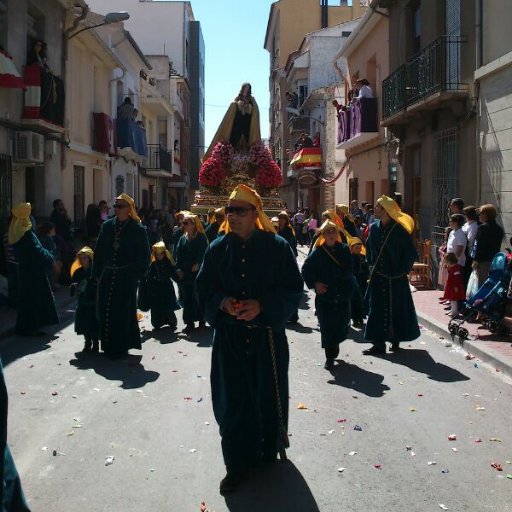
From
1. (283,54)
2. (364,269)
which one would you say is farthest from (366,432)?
(283,54)

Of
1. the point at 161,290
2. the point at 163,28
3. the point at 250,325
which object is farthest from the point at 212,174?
the point at 163,28

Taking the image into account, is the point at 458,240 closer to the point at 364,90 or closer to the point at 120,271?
the point at 120,271

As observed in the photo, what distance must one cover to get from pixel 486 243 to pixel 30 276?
636 centimetres

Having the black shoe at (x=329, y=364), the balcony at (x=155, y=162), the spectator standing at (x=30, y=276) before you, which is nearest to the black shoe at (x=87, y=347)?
the spectator standing at (x=30, y=276)

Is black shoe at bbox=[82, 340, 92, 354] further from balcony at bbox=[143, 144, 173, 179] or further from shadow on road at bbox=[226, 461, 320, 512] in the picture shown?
balcony at bbox=[143, 144, 173, 179]

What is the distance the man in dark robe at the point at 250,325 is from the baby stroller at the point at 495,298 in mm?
4996

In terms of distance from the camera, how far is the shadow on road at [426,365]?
7.50m

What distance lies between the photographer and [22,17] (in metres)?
15.4

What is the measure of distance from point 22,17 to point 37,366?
10150 mm

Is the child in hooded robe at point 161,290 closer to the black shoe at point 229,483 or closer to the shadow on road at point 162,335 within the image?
the shadow on road at point 162,335

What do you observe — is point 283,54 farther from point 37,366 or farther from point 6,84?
point 37,366

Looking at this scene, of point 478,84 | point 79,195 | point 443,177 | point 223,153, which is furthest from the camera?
point 79,195

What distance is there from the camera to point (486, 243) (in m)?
10.1

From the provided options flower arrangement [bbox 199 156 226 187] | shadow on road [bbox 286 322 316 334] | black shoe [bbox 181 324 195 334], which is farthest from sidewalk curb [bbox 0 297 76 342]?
flower arrangement [bbox 199 156 226 187]
